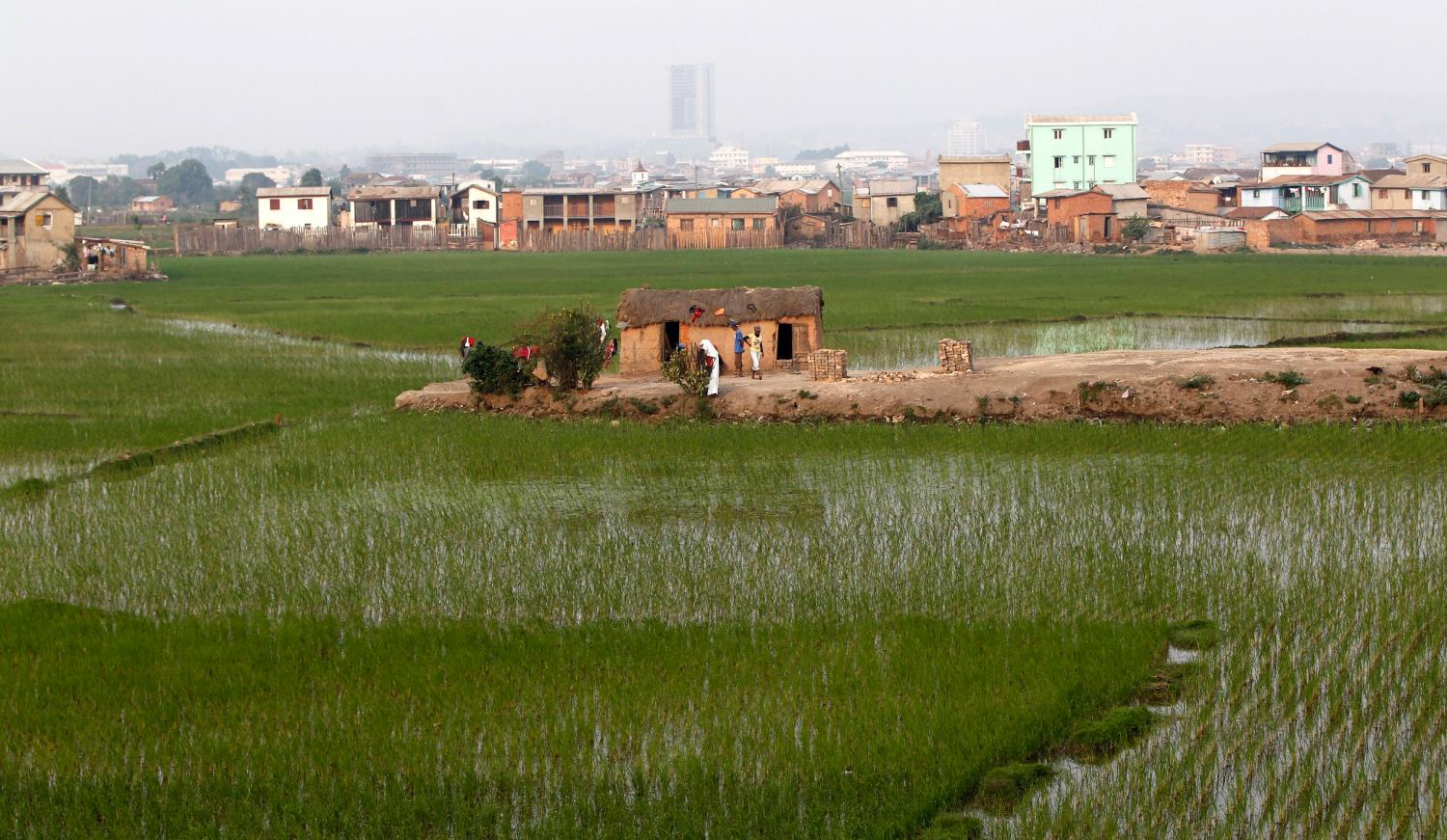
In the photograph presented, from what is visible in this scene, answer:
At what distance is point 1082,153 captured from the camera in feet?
269

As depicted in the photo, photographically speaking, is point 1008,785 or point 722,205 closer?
point 1008,785

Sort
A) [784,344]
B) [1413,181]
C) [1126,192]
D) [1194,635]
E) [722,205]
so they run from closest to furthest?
[1194,635], [784,344], [1126,192], [1413,181], [722,205]

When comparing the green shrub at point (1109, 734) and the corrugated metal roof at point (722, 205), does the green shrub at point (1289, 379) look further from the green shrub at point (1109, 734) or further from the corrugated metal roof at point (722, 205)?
the corrugated metal roof at point (722, 205)

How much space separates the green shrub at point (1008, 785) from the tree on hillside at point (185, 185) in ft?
550

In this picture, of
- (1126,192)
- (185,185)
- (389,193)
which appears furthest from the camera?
(185,185)

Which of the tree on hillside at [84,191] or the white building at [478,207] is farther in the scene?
the tree on hillside at [84,191]

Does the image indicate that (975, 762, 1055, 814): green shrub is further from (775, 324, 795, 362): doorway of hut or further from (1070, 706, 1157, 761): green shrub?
(775, 324, 795, 362): doorway of hut

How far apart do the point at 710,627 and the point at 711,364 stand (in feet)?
33.5

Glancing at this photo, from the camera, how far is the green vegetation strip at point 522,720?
27.5 feet

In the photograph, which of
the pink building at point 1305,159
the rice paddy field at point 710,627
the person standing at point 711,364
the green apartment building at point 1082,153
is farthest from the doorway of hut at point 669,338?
the pink building at point 1305,159

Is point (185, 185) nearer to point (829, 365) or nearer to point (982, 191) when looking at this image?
point (982, 191)

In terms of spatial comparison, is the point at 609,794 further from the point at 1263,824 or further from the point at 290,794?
the point at 1263,824

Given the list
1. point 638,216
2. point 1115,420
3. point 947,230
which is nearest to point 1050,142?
point 947,230

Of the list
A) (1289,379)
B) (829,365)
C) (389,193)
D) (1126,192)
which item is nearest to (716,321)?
(829,365)
